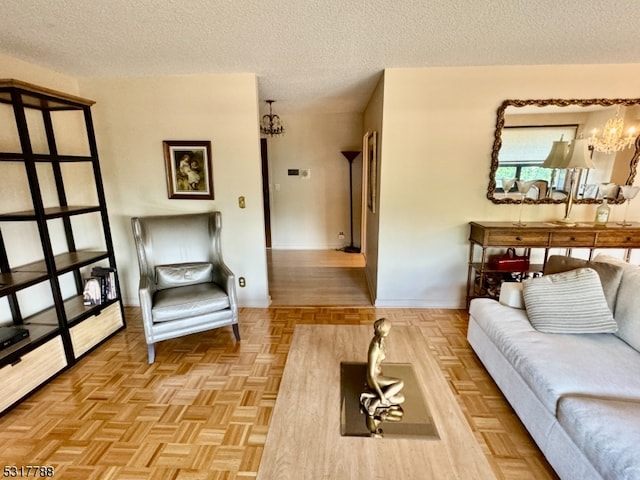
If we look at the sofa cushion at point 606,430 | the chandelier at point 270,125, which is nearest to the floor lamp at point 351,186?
the chandelier at point 270,125

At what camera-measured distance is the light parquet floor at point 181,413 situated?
1438mm

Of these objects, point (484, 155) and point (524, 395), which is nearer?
point (524, 395)

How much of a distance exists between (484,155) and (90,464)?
341 centimetres

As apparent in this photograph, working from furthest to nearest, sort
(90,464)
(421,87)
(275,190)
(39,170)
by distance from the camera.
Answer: (275,190) < (421,87) < (39,170) < (90,464)

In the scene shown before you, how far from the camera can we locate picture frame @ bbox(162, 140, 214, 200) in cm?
289

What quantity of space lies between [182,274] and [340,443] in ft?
6.46

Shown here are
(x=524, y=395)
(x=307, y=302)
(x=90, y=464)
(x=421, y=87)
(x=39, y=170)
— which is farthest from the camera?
(x=307, y=302)

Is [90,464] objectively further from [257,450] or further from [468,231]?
[468,231]

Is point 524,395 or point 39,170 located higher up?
point 39,170

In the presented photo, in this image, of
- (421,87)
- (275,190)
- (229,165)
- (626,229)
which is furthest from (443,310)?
(275,190)

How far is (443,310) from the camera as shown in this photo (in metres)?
3.01

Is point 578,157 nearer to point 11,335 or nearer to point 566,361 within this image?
point 566,361

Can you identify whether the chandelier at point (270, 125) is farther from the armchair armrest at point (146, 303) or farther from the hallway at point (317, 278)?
the armchair armrest at point (146, 303)

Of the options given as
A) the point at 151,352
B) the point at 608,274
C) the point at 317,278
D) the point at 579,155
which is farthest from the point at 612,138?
the point at 151,352
